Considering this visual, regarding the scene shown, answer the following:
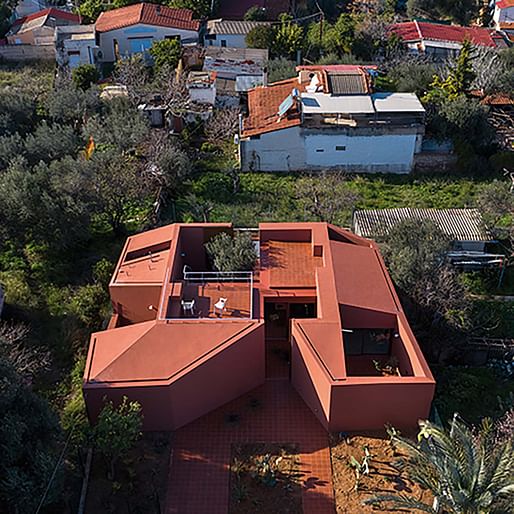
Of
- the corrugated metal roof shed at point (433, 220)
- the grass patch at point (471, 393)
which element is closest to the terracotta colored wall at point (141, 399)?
the grass patch at point (471, 393)

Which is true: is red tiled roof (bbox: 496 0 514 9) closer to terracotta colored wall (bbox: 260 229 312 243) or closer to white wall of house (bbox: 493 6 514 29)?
white wall of house (bbox: 493 6 514 29)

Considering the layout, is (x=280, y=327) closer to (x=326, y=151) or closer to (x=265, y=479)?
(x=265, y=479)

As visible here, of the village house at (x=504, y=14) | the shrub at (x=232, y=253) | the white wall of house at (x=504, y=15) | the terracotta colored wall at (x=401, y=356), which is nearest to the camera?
the terracotta colored wall at (x=401, y=356)

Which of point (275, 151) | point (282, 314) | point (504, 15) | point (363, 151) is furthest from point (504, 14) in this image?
point (282, 314)

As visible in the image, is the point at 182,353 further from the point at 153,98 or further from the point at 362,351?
the point at 153,98

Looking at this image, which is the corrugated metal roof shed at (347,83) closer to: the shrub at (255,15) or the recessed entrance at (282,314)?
the recessed entrance at (282,314)

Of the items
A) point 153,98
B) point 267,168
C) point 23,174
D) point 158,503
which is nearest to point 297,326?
point 158,503
